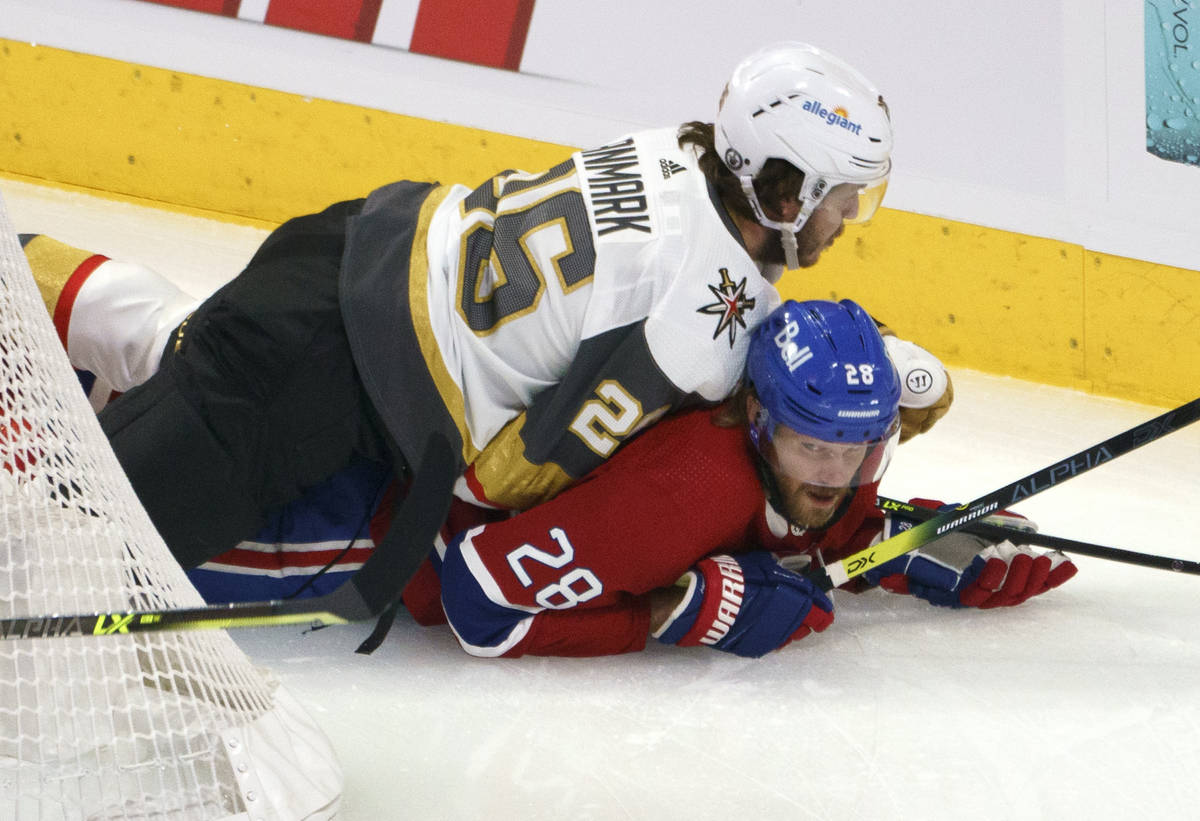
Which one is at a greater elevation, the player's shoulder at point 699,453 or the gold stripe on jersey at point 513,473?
the player's shoulder at point 699,453

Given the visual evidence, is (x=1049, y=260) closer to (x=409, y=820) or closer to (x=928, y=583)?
(x=928, y=583)

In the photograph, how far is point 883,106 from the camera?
74.0 inches

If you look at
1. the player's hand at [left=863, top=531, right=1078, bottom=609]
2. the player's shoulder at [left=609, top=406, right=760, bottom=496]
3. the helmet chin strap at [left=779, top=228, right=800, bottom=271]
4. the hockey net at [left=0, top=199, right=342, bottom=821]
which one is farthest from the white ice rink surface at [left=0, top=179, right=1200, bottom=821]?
the helmet chin strap at [left=779, top=228, right=800, bottom=271]

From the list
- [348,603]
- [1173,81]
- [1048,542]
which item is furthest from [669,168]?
[1173,81]

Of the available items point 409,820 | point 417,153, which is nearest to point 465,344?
point 409,820

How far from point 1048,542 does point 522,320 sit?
3.37 ft

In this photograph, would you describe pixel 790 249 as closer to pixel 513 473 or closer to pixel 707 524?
pixel 707 524

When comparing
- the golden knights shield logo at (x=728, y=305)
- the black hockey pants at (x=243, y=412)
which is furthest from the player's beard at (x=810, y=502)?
the black hockey pants at (x=243, y=412)

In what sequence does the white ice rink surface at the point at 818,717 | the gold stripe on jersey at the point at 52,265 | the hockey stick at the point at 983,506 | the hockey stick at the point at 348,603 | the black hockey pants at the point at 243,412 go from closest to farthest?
the hockey stick at the point at 348,603, the white ice rink surface at the point at 818,717, the black hockey pants at the point at 243,412, the hockey stick at the point at 983,506, the gold stripe on jersey at the point at 52,265

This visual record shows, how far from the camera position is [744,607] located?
1941mm

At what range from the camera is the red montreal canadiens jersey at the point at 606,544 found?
6.06 feet

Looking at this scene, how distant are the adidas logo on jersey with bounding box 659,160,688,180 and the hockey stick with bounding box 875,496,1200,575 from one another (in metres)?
0.70

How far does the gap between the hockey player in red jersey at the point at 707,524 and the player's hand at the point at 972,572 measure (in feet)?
0.77

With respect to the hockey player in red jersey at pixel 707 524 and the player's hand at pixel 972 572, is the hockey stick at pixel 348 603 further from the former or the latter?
the player's hand at pixel 972 572
